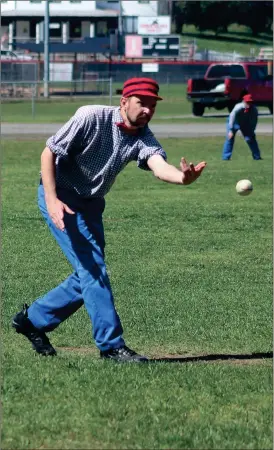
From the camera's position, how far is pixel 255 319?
32.6 ft

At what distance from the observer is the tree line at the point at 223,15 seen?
85.2 metres

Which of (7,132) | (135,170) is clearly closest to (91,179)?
(135,170)

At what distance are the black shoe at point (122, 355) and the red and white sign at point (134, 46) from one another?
79.5 m

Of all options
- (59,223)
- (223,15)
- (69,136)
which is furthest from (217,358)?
(223,15)

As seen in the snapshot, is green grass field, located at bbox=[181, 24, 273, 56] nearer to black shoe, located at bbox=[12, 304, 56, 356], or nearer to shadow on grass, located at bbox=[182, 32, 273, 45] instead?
shadow on grass, located at bbox=[182, 32, 273, 45]

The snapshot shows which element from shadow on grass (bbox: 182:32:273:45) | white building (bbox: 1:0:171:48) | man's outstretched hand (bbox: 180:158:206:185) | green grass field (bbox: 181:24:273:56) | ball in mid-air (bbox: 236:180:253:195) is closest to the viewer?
man's outstretched hand (bbox: 180:158:206:185)

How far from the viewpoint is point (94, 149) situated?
25.4 ft

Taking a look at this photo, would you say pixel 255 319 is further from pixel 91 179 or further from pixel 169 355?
pixel 91 179

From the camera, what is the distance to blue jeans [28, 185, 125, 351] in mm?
7789

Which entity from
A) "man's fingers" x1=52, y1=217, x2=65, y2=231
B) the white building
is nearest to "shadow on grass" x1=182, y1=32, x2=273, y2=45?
the white building

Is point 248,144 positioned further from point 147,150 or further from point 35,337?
point 147,150

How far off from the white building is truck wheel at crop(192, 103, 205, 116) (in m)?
43.8

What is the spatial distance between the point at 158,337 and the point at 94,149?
1.98 m

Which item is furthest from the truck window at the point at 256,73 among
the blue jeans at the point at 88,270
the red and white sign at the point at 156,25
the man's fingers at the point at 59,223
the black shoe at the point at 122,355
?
the man's fingers at the point at 59,223
